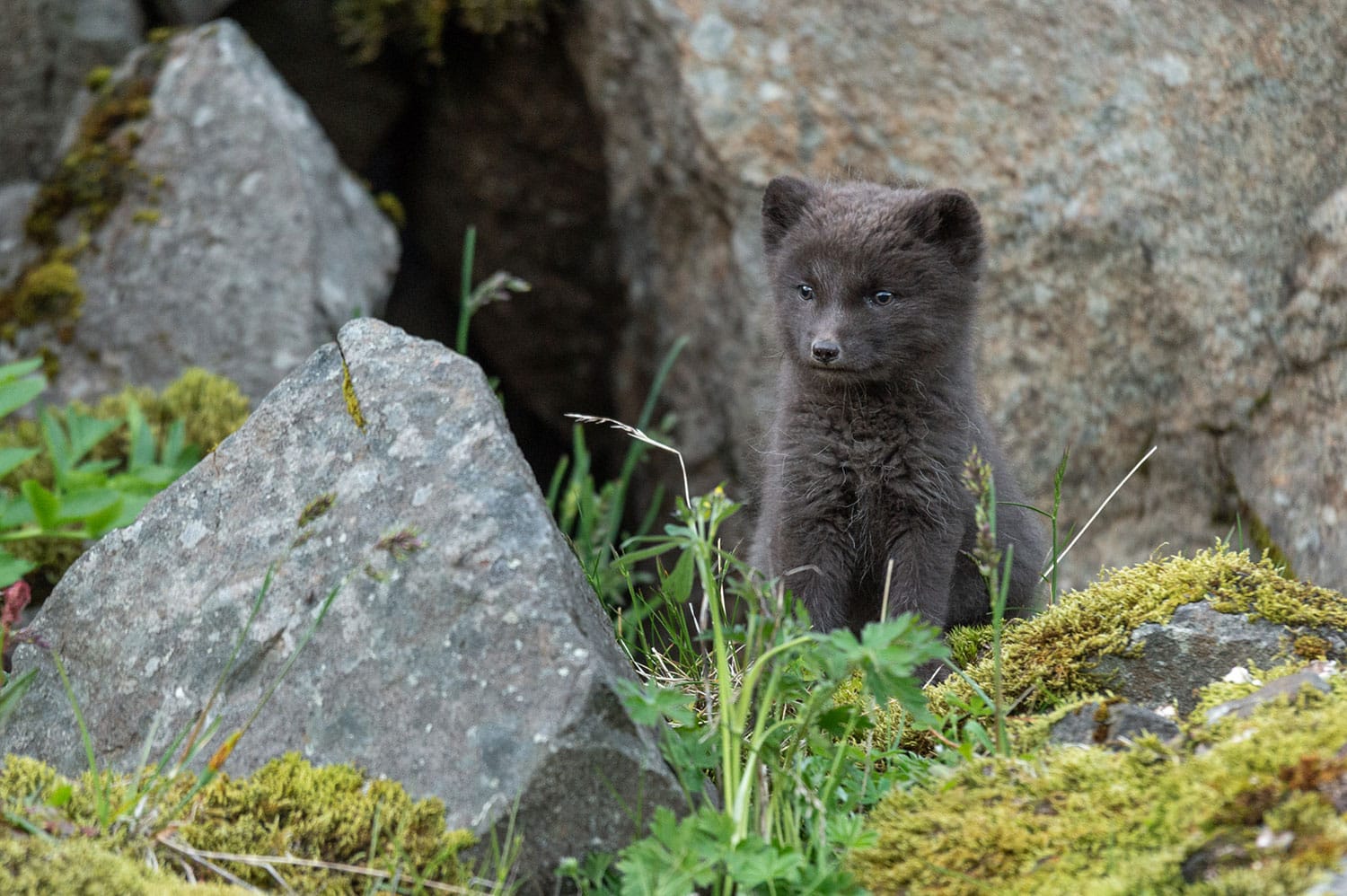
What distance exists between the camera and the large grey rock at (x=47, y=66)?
6.96 m

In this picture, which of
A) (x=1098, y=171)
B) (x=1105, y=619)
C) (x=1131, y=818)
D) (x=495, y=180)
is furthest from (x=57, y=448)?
(x=1098, y=171)

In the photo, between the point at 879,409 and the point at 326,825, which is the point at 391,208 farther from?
the point at 326,825

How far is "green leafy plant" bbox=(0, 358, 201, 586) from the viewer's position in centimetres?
448

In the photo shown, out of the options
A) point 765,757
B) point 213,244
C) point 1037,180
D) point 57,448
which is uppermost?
point 1037,180

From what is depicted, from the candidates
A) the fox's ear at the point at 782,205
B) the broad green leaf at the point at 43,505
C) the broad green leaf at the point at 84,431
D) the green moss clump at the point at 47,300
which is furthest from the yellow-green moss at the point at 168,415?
the fox's ear at the point at 782,205

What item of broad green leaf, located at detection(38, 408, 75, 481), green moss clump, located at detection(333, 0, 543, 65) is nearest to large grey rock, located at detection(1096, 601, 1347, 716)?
broad green leaf, located at detection(38, 408, 75, 481)

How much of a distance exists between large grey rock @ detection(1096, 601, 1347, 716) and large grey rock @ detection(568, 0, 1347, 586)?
8.97 ft

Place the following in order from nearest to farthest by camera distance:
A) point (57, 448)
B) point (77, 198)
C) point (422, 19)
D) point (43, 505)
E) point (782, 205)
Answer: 1. point (43, 505)
2. point (782, 205)
3. point (57, 448)
4. point (77, 198)
5. point (422, 19)

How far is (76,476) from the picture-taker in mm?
5047

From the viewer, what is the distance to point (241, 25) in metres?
7.74

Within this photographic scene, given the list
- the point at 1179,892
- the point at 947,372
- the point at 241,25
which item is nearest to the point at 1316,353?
the point at 947,372

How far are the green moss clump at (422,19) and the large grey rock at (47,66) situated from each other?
1.21 m

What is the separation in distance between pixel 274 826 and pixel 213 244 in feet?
15.2

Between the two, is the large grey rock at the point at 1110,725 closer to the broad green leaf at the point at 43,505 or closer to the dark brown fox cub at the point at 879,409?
the dark brown fox cub at the point at 879,409
